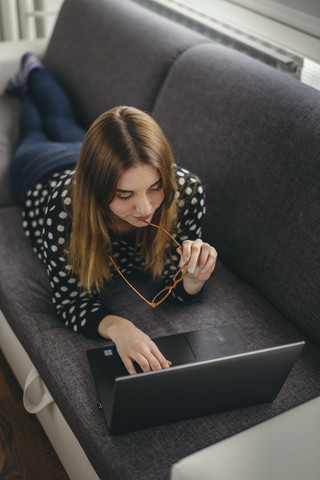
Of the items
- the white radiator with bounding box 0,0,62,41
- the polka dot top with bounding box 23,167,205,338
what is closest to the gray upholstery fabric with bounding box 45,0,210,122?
Result: the polka dot top with bounding box 23,167,205,338

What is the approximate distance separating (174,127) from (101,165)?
59 centimetres

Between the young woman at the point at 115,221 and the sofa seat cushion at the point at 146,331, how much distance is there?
0.17ft

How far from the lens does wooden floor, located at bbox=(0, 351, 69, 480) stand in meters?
1.17

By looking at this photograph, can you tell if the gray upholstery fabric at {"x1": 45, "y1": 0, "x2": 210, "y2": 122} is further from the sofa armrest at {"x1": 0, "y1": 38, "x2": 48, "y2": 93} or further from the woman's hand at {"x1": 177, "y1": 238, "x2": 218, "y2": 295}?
the woman's hand at {"x1": 177, "y1": 238, "x2": 218, "y2": 295}

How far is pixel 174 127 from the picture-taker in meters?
1.46

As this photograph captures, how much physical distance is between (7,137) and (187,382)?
1364 millimetres

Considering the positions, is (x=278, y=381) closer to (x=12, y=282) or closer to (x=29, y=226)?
(x=12, y=282)

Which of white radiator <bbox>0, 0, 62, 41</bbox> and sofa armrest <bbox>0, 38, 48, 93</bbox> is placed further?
white radiator <bbox>0, 0, 62, 41</bbox>

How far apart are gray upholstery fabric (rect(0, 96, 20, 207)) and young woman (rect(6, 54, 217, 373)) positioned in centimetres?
12

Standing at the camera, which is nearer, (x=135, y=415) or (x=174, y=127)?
(x=135, y=415)

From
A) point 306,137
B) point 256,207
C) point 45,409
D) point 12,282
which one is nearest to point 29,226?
point 12,282

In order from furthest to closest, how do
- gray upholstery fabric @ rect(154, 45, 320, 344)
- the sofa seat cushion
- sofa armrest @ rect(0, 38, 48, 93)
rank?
sofa armrest @ rect(0, 38, 48, 93) < gray upholstery fabric @ rect(154, 45, 320, 344) < the sofa seat cushion

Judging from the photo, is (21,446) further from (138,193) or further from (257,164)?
(257,164)

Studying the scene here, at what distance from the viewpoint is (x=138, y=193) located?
0.96 m
